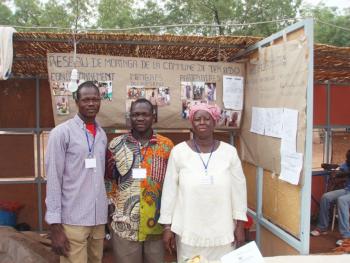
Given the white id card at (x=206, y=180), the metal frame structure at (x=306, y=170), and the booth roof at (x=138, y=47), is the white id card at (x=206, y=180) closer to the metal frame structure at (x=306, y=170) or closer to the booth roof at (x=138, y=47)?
the metal frame structure at (x=306, y=170)

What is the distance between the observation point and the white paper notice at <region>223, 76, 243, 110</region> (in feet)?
12.8

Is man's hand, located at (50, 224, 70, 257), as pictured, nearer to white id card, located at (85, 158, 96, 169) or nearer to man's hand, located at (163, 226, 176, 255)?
white id card, located at (85, 158, 96, 169)

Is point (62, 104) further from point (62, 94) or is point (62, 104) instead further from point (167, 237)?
point (167, 237)

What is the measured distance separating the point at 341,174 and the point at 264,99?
11.3 feet

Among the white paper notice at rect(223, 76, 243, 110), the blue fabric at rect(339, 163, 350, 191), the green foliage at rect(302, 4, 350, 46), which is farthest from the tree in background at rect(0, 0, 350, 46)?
the white paper notice at rect(223, 76, 243, 110)

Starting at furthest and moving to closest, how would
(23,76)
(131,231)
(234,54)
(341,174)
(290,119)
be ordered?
(341,174) → (23,76) → (234,54) → (290,119) → (131,231)

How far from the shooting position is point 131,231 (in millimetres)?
2746

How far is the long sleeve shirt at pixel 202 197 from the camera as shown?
258 centimetres

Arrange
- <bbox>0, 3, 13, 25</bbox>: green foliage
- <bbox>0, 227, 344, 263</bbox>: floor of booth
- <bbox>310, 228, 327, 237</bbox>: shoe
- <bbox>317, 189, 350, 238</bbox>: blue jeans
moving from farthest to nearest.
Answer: <bbox>0, 3, 13, 25</bbox>: green foliage, <bbox>310, 228, 327, 237</bbox>: shoe, <bbox>317, 189, 350, 238</bbox>: blue jeans, <bbox>0, 227, 344, 263</bbox>: floor of booth

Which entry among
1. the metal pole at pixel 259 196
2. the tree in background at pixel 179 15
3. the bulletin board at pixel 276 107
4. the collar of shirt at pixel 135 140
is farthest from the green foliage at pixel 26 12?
the collar of shirt at pixel 135 140

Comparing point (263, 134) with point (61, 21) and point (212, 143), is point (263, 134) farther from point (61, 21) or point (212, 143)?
point (61, 21)

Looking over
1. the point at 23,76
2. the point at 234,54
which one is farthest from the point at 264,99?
the point at 23,76

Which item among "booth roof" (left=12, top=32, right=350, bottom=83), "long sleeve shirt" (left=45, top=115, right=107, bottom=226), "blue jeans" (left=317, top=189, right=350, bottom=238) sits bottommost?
"blue jeans" (left=317, top=189, right=350, bottom=238)

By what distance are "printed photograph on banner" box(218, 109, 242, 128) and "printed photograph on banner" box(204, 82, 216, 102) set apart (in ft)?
0.57
